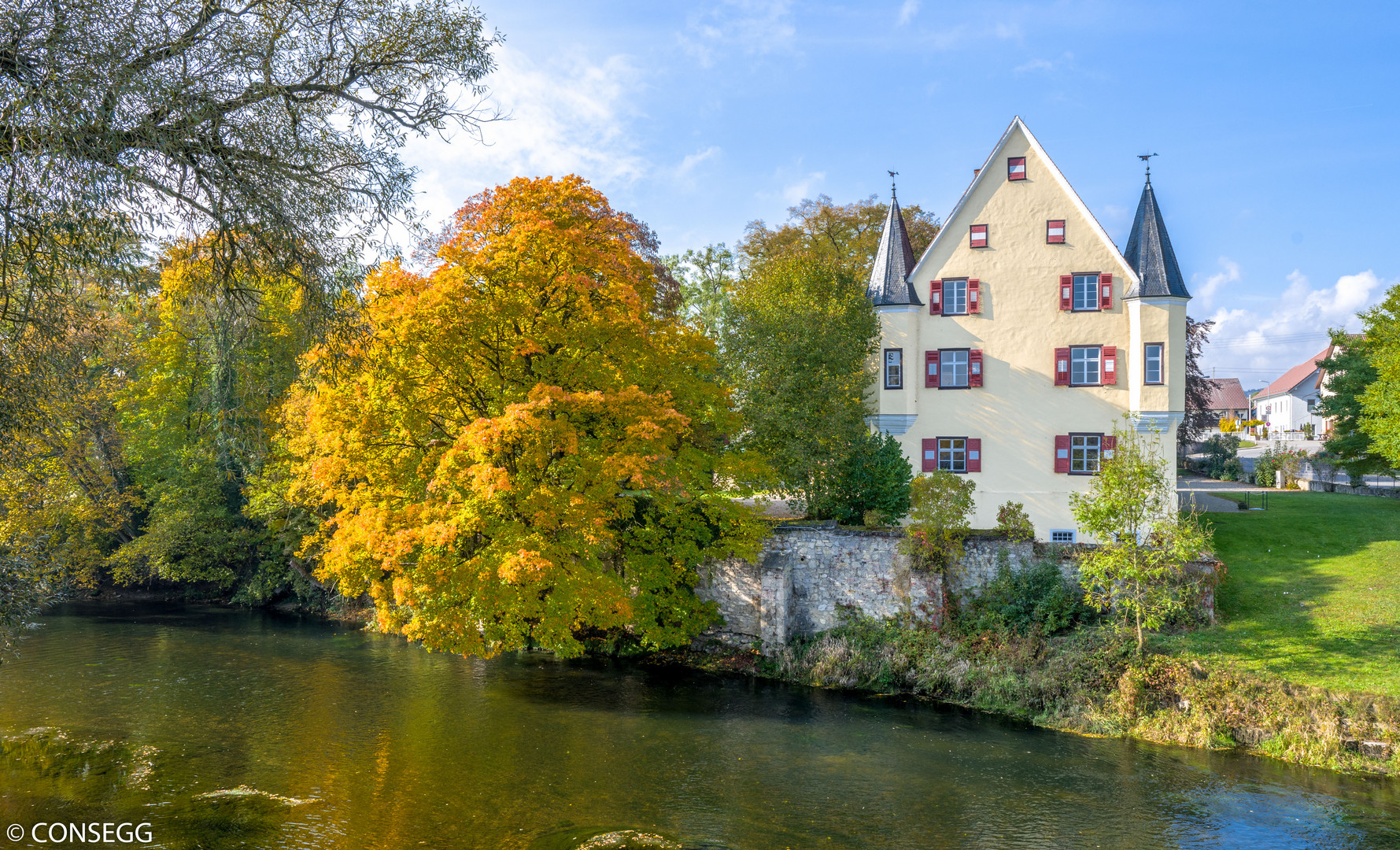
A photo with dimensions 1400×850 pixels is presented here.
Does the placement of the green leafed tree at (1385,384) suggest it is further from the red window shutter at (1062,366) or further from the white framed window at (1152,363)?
the red window shutter at (1062,366)

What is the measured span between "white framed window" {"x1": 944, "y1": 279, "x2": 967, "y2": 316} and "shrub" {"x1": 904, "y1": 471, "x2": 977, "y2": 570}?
804 cm

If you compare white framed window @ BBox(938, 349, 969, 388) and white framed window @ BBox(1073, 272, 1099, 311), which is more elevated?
white framed window @ BBox(1073, 272, 1099, 311)

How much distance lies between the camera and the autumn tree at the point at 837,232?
37250mm

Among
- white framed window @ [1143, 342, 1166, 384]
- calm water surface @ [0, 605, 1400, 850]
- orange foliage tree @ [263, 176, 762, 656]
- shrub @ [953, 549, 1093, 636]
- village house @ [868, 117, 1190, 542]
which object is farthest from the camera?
village house @ [868, 117, 1190, 542]

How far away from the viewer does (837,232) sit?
38.1 metres

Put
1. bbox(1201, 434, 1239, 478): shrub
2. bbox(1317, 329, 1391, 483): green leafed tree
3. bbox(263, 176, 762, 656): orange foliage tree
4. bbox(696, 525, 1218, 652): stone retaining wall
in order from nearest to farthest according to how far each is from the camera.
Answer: bbox(263, 176, 762, 656): orange foliage tree, bbox(696, 525, 1218, 652): stone retaining wall, bbox(1317, 329, 1391, 483): green leafed tree, bbox(1201, 434, 1239, 478): shrub

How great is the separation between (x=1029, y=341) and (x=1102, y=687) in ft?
41.3

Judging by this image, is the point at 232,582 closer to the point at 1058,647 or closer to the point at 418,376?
the point at 418,376

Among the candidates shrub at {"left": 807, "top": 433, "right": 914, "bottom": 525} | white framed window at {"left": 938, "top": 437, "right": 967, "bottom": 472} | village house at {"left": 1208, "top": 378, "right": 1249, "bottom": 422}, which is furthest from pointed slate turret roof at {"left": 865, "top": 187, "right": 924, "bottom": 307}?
village house at {"left": 1208, "top": 378, "right": 1249, "bottom": 422}

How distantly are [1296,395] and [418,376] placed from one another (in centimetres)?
8143

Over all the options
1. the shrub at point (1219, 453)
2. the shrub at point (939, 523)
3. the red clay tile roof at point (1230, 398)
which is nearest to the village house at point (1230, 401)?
the red clay tile roof at point (1230, 398)

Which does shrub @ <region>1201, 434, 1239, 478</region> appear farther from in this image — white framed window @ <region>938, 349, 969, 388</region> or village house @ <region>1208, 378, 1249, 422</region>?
village house @ <region>1208, 378, 1249, 422</region>

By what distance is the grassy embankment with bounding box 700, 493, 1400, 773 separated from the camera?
16.4 m

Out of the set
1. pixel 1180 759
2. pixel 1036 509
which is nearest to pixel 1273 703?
pixel 1180 759
